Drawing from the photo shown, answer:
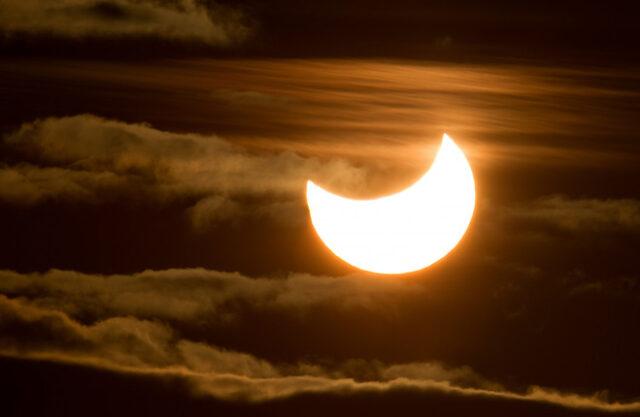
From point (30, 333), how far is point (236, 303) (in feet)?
9.18

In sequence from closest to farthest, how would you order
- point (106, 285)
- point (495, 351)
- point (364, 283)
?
point (364, 283), point (106, 285), point (495, 351)

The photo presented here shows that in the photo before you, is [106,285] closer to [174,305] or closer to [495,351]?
[174,305]

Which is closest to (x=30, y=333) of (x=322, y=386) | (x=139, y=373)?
(x=139, y=373)

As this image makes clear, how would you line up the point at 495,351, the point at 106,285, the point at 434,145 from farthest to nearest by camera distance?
the point at 495,351 → the point at 106,285 → the point at 434,145

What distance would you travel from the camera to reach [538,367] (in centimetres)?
1777

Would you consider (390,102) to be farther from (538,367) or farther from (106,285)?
(538,367)

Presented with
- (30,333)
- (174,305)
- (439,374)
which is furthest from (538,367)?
(30,333)

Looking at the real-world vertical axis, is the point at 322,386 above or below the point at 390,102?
below

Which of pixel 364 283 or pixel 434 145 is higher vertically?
pixel 434 145

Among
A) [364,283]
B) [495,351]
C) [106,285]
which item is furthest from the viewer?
[495,351]

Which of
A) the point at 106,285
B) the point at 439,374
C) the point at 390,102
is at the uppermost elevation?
the point at 390,102

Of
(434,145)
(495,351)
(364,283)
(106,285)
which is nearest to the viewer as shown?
(434,145)

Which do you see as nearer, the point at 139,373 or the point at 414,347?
the point at 414,347

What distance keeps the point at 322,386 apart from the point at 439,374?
2316 mm
